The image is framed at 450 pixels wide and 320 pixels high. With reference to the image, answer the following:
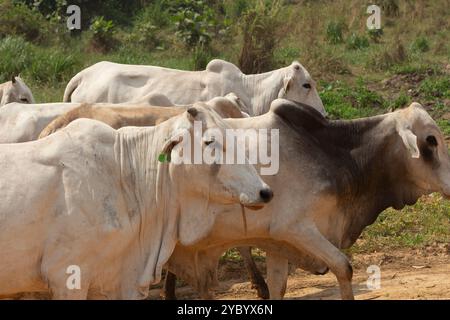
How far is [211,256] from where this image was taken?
6.96 metres

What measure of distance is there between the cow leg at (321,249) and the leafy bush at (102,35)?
9.16 m

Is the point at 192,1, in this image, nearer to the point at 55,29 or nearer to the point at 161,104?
the point at 55,29

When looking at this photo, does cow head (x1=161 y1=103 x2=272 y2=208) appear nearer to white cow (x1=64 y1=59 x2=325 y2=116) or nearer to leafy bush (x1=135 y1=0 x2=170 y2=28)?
white cow (x1=64 y1=59 x2=325 y2=116)

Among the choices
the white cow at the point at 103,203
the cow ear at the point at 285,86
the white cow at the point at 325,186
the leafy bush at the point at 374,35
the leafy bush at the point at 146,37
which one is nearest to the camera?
the white cow at the point at 103,203

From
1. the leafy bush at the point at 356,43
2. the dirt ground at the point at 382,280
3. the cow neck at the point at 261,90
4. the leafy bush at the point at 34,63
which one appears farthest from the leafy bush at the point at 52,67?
the dirt ground at the point at 382,280

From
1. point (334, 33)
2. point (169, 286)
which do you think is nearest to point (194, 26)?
point (334, 33)

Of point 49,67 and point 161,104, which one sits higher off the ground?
point 49,67

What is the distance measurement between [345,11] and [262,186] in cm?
1175

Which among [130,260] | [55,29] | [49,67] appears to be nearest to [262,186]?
[130,260]

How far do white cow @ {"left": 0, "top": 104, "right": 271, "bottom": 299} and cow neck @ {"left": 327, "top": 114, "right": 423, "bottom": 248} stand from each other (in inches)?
62.5

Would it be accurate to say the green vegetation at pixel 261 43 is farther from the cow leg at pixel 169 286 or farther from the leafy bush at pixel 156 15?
the cow leg at pixel 169 286

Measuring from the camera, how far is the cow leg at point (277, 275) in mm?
7395

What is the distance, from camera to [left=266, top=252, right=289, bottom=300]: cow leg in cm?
739

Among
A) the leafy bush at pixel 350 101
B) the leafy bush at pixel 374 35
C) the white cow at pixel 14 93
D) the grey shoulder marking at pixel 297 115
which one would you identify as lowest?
the grey shoulder marking at pixel 297 115
